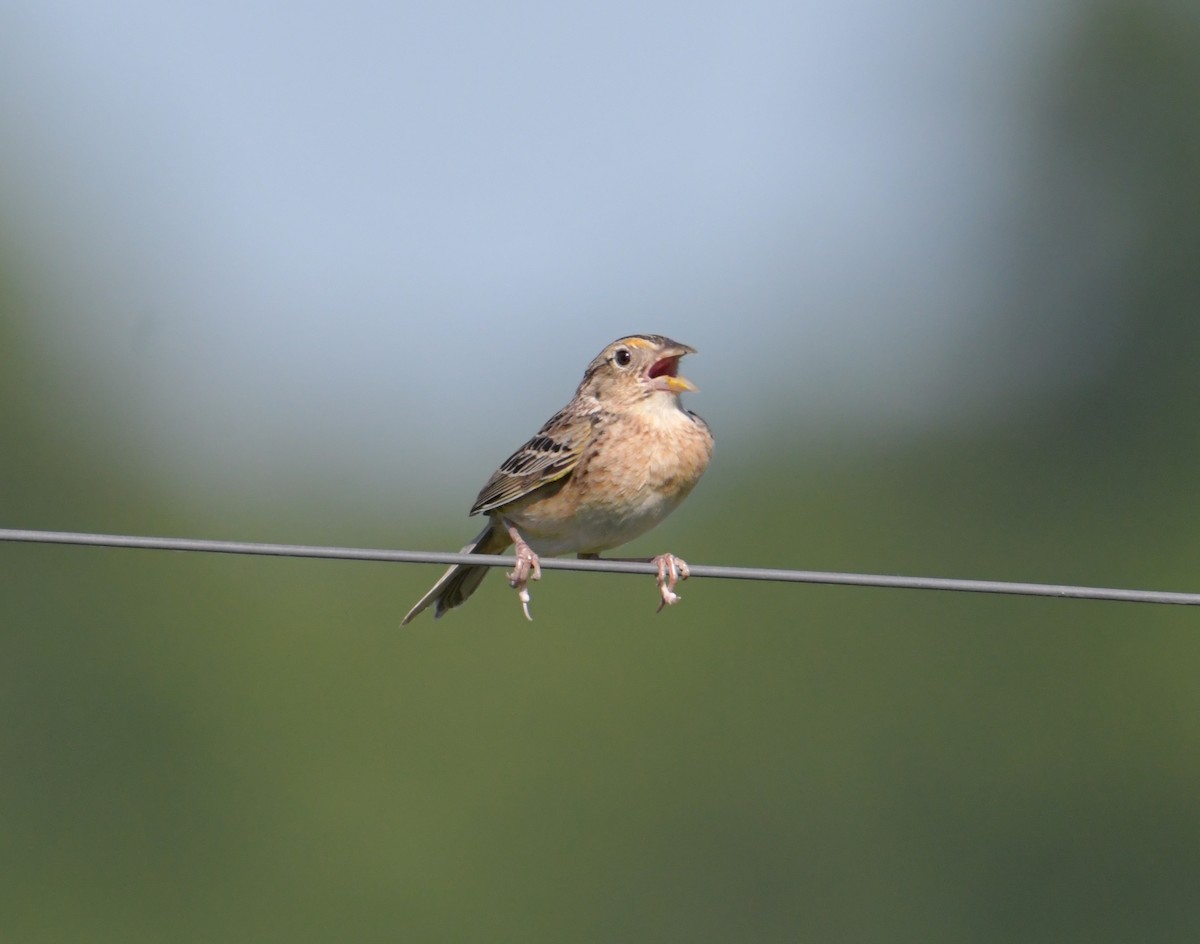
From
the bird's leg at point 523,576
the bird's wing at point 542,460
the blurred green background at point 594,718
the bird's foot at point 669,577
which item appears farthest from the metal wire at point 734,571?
the blurred green background at point 594,718

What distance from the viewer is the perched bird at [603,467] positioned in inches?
395

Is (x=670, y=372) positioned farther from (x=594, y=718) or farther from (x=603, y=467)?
(x=594, y=718)

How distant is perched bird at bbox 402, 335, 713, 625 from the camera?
32.9ft

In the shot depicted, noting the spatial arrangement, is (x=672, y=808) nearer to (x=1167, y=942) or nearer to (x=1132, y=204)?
(x=1167, y=942)

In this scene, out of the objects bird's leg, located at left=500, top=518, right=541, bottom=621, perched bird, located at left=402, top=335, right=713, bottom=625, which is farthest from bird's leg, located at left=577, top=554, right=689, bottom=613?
bird's leg, located at left=500, top=518, right=541, bottom=621

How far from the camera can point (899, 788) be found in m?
47.9

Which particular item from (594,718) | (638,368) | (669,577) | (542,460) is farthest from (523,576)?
(594,718)

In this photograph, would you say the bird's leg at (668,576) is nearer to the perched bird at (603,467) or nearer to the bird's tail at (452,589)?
the perched bird at (603,467)

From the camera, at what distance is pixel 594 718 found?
45781 mm

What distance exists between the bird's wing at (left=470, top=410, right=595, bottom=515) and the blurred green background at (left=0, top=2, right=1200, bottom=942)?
2667 cm

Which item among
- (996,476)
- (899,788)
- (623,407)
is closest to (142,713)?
(899,788)

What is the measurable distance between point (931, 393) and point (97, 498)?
26.1 m

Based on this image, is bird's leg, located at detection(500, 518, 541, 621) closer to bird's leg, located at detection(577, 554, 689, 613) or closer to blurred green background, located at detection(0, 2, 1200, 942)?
bird's leg, located at detection(577, 554, 689, 613)

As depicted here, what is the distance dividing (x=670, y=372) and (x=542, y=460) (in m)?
0.74
